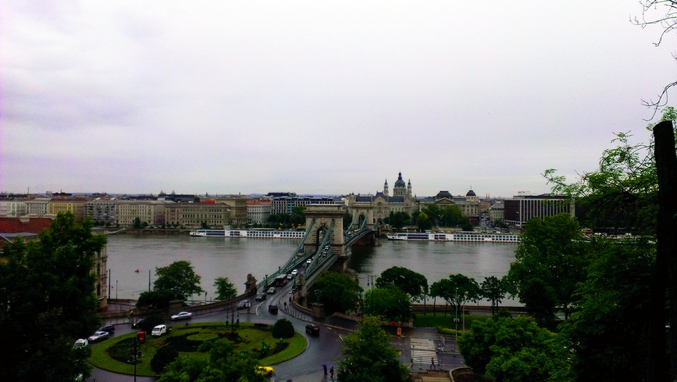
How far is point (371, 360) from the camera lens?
12586 millimetres

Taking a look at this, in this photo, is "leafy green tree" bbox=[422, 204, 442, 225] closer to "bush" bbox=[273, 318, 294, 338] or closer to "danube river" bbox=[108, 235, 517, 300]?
"danube river" bbox=[108, 235, 517, 300]

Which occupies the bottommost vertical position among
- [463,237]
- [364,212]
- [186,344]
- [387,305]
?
[463,237]

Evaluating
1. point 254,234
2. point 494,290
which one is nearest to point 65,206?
point 254,234

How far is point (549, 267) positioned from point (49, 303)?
19.4 meters

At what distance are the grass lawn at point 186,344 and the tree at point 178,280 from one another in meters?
6.08

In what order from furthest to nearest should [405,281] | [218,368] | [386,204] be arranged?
[386,204] < [405,281] < [218,368]

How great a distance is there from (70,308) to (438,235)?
7863 centimetres

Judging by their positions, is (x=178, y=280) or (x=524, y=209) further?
(x=524, y=209)

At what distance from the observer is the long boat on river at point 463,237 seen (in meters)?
82.9

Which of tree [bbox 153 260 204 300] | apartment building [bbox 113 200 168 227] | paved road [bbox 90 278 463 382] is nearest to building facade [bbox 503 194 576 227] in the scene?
apartment building [bbox 113 200 168 227]

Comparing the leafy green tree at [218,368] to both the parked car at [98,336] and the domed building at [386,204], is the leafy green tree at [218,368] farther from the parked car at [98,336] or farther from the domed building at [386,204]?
the domed building at [386,204]

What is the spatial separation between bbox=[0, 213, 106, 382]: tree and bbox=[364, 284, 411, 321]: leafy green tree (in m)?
12.3

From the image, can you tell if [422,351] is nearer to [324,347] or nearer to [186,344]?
[324,347]

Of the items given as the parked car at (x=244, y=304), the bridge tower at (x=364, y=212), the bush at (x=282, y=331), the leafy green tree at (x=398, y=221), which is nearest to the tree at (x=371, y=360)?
the bush at (x=282, y=331)
